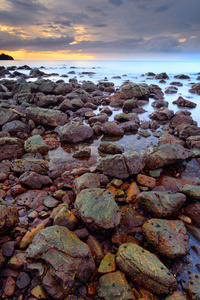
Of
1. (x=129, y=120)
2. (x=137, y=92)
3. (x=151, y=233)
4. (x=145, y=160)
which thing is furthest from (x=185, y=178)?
(x=137, y=92)

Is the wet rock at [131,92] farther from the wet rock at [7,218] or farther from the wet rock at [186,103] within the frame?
the wet rock at [7,218]

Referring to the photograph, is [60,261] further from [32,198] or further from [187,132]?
[187,132]

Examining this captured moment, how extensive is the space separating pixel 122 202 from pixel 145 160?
246cm

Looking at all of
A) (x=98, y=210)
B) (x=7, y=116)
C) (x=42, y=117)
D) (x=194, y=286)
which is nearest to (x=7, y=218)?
(x=98, y=210)

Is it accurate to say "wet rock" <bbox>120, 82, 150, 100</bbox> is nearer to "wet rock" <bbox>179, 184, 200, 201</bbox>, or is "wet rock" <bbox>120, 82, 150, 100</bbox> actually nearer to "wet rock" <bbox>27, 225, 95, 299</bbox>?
"wet rock" <bbox>179, 184, 200, 201</bbox>

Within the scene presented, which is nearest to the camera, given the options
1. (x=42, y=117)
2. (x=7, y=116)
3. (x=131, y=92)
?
(x=7, y=116)

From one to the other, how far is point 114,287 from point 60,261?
3.69ft

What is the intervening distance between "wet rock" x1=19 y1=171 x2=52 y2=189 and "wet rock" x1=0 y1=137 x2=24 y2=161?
7.22 ft

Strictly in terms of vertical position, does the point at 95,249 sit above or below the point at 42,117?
below

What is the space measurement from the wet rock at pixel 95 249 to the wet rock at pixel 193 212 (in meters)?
2.73

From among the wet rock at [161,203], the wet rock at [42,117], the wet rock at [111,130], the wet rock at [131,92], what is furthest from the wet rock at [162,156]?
the wet rock at [131,92]

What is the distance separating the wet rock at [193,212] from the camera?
488cm

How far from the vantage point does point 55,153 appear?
29.3 feet

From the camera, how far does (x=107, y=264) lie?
3756 mm
